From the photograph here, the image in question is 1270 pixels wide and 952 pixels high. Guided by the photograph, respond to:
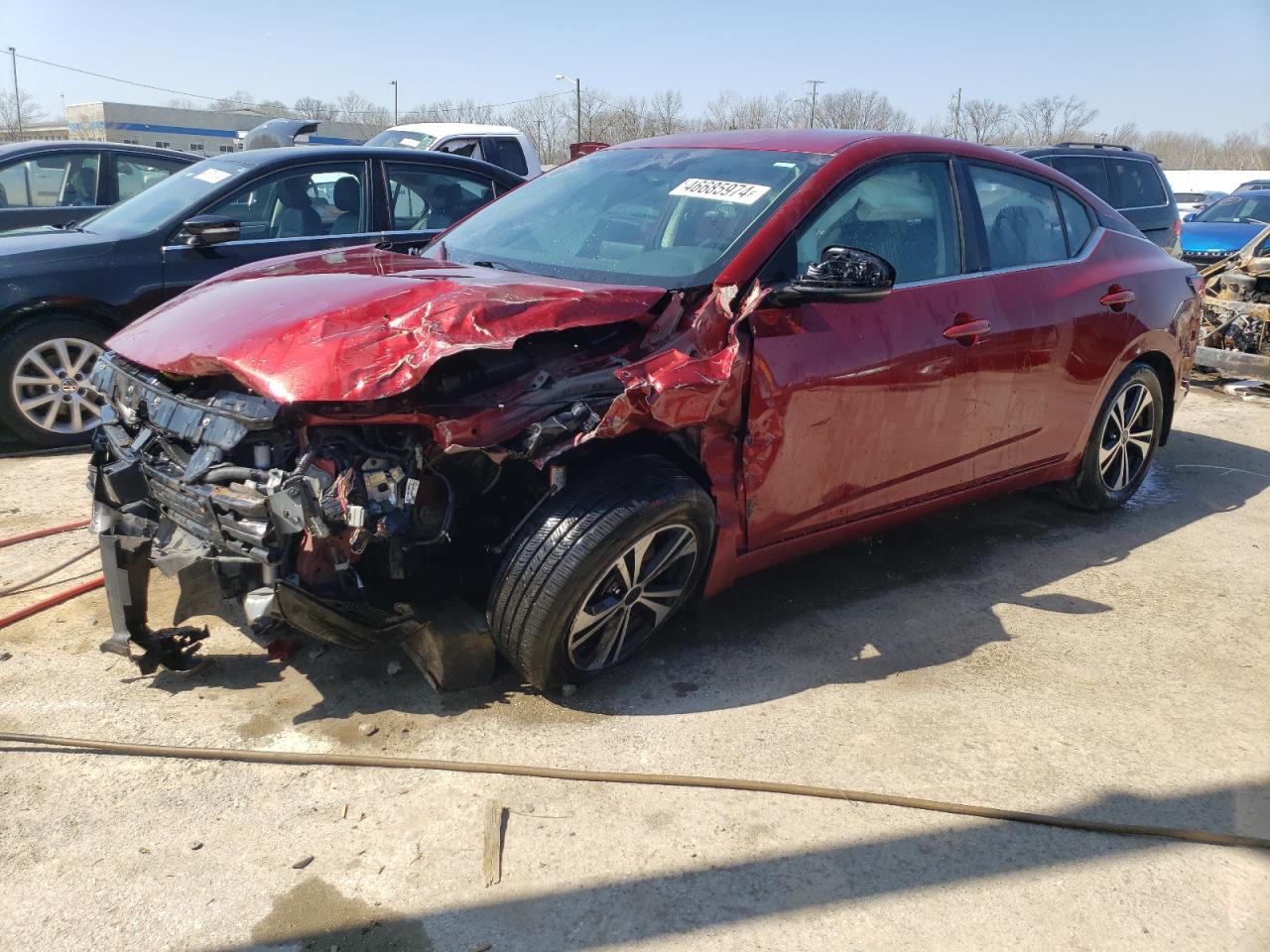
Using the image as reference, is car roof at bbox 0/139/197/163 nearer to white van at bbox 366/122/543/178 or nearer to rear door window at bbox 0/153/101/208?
rear door window at bbox 0/153/101/208

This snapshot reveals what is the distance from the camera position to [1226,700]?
3461mm

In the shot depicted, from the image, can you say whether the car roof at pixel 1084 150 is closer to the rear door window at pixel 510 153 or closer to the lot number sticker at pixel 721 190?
the rear door window at pixel 510 153

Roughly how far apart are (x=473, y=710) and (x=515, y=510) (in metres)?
0.63

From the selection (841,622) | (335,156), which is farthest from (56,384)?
(841,622)

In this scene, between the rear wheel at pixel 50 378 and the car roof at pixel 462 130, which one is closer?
the rear wheel at pixel 50 378

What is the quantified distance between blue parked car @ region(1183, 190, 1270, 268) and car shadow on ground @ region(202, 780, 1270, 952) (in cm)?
1498

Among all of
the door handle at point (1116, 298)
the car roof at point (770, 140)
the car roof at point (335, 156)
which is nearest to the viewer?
the car roof at point (770, 140)

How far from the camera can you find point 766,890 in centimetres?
244

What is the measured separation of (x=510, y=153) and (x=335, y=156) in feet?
18.4

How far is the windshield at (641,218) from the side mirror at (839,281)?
247mm

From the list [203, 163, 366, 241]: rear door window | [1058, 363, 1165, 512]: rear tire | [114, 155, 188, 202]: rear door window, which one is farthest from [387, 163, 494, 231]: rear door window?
[1058, 363, 1165, 512]: rear tire

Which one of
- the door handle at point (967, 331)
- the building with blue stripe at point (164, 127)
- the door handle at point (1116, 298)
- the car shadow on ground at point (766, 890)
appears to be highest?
the building with blue stripe at point (164, 127)

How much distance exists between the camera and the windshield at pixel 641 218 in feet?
11.2

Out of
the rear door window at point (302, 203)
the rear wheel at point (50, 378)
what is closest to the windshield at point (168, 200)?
the rear door window at point (302, 203)
